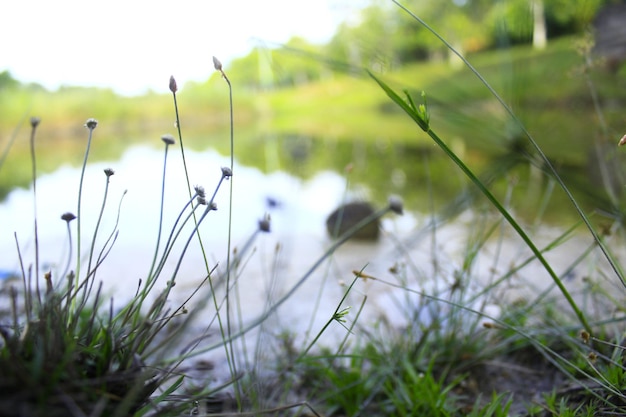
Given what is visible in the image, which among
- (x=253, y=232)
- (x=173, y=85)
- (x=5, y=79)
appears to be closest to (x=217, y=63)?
(x=173, y=85)

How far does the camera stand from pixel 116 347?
1.97ft

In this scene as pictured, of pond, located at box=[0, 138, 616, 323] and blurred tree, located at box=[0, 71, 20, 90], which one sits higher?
blurred tree, located at box=[0, 71, 20, 90]

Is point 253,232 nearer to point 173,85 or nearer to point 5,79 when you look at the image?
point 5,79

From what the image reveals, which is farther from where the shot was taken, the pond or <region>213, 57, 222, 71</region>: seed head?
the pond

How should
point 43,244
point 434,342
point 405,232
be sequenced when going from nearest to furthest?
point 434,342 < point 43,244 < point 405,232

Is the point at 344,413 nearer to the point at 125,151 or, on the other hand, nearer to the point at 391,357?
the point at 391,357

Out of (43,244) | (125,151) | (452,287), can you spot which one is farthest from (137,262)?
(125,151)

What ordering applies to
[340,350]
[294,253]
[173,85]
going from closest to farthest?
1. [173,85]
2. [340,350]
3. [294,253]

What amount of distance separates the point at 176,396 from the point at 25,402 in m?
0.22

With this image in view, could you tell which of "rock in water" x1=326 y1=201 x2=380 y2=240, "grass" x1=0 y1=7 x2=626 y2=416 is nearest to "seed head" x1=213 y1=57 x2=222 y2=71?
"grass" x1=0 y1=7 x2=626 y2=416

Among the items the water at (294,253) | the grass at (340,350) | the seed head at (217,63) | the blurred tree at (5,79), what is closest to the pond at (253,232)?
the water at (294,253)

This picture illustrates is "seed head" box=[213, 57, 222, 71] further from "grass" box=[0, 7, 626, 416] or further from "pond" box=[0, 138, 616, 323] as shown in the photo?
"pond" box=[0, 138, 616, 323]

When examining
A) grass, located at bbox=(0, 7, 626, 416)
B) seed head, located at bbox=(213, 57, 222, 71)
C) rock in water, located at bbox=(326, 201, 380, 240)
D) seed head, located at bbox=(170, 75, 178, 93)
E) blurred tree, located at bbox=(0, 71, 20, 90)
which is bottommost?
grass, located at bbox=(0, 7, 626, 416)

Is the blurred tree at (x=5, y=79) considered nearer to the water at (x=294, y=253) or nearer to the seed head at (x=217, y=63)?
the water at (x=294, y=253)
